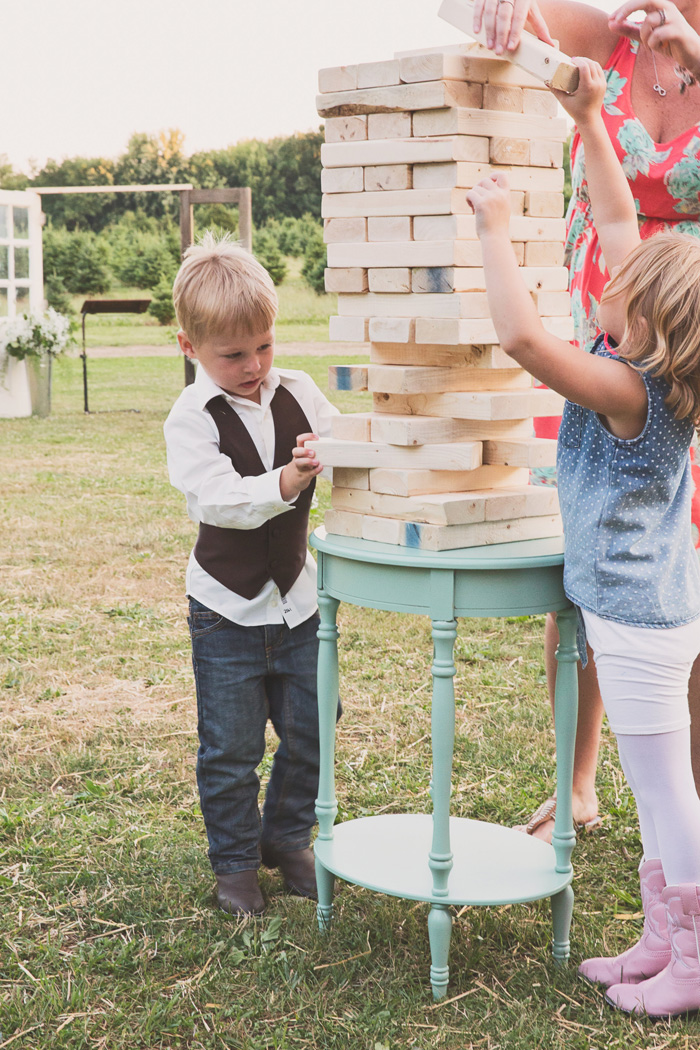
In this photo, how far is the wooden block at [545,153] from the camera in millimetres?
2301

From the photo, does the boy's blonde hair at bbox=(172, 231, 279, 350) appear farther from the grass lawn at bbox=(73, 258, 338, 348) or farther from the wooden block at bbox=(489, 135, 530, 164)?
the grass lawn at bbox=(73, 258, 338, 348)

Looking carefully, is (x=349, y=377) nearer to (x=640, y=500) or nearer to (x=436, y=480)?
(x=436, y=480)

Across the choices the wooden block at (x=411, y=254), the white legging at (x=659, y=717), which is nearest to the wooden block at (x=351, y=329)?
the wooden block at (x=411, y=254)

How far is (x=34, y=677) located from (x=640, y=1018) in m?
2.60

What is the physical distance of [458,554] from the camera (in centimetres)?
219

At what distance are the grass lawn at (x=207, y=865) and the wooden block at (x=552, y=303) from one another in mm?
1355

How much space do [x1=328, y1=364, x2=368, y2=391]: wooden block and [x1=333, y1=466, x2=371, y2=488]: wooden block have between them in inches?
6.7

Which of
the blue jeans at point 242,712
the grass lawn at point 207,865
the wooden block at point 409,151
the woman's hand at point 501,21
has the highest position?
the woman's hand at point 501,21

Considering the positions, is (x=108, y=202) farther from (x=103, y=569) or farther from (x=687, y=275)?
(x=687, y=275)

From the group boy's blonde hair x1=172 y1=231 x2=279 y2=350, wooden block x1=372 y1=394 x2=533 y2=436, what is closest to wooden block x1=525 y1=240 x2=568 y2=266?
wooden block x1=372 y1=394 x2=533 y2=436

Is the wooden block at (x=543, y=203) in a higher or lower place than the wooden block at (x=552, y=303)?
higher

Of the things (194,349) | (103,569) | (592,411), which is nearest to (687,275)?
(592,411)

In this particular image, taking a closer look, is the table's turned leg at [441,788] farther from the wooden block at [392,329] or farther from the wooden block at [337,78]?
the wooden block at [337,78]

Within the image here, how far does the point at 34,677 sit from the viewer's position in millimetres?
4117
